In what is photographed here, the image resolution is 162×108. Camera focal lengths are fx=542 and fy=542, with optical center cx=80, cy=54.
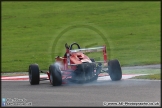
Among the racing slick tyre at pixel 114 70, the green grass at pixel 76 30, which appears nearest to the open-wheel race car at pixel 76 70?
the racing slick tyre at pixel 114 70

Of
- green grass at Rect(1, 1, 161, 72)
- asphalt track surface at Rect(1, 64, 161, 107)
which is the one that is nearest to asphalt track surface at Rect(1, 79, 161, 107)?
asphalt track surface at Rect(1, 64, 161, 107)

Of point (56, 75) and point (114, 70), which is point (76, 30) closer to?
point (114, 70)

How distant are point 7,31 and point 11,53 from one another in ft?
41.0

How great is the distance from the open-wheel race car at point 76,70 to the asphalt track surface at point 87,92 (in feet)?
0.73

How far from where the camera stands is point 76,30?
145ft

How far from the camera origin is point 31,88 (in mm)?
16938

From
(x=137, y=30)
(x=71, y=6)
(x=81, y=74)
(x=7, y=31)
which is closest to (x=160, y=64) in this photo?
(x=81, y=74)

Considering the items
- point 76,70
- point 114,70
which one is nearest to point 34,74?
point 76,70

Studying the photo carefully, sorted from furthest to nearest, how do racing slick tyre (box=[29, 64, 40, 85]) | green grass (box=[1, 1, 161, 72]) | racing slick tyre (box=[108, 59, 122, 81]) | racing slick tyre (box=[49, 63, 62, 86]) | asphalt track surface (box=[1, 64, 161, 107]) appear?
green grass (box=[1, 1, 161, 72])
racing slick tyre (box=[29, 64, 40, 85])
racing slick tyre (box=[108, 59, 122, 81])
racing slick tyre (box=[49, 63, 62, 86])
asphalt track surface (box=[1, 64, 161, 107])

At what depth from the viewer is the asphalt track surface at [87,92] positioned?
13195 millimetres

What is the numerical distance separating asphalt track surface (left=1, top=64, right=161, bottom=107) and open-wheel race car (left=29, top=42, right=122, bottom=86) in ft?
0.73

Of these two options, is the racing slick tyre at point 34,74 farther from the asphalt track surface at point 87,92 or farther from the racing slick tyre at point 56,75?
the racing slick tyre at point 56,75

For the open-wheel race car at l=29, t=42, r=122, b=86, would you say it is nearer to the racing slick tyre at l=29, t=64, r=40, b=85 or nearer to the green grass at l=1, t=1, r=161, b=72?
the racing slick tyre at l=29, t=64, r=40, b=85

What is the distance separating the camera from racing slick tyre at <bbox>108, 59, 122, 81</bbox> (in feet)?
57.0
